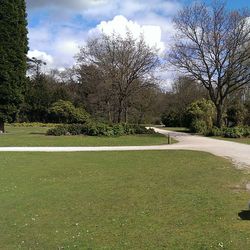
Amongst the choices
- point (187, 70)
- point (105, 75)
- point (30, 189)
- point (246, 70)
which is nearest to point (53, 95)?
point (105, 75)

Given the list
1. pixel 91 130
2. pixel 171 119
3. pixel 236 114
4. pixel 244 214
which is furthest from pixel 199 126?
pixel 244 214

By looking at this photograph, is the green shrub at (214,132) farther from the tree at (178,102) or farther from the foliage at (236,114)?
the tree at (178,102)

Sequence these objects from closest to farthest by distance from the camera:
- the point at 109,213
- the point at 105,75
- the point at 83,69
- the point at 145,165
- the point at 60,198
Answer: the point at 109,213 < the point at 60,198 < the point at 145,165 < the point at 105,75 < the point at 83,69

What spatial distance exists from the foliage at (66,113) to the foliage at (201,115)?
752 inches

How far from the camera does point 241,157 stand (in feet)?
65.9

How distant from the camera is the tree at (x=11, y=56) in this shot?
118 feet

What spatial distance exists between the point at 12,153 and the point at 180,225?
49.0 ft

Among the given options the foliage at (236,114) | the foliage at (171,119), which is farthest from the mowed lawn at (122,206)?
the foliage at (171,119)

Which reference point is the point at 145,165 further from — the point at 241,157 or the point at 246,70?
the point at 246,70

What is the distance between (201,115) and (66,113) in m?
23.0

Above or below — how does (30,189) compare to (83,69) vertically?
below

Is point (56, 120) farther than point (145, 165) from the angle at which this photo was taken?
Yes

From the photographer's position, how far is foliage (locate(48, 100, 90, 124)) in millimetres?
59938

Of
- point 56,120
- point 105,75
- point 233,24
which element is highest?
point 233,24
